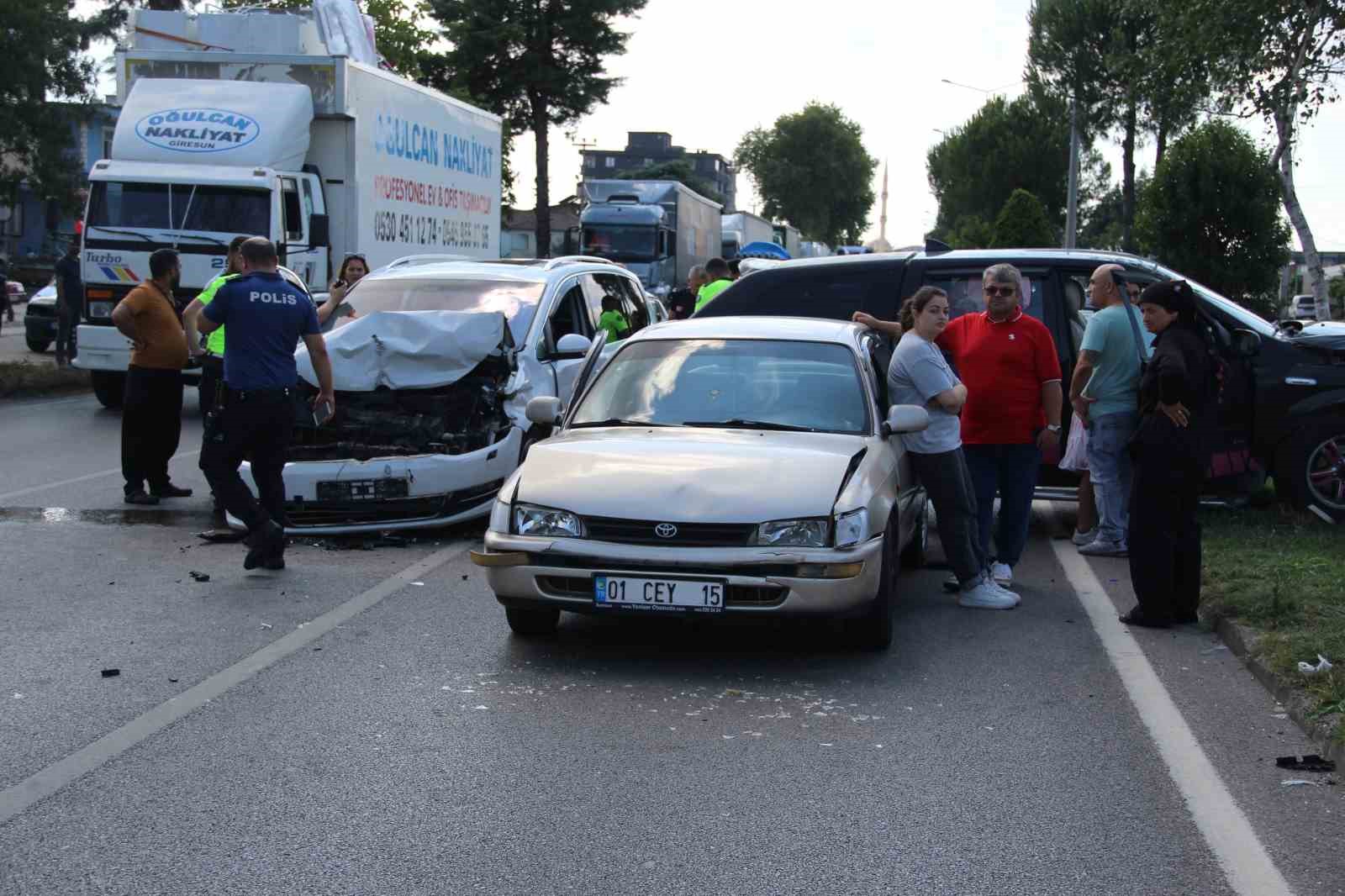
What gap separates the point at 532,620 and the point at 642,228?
103 feet

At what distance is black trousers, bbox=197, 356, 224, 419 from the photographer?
1114 centimetres

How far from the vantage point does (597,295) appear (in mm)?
13562

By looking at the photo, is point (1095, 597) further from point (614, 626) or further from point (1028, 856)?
point (1028, 856)

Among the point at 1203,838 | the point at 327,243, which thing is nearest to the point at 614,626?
the point at 1203,838

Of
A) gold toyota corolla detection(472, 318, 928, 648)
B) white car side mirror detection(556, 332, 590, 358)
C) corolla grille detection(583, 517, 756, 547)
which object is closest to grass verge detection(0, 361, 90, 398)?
white car side mirror detection(556, 332, 590, 358)

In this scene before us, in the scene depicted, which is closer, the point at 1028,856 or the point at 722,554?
the point at 1028,856

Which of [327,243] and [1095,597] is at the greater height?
[327,243]

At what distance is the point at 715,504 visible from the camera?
678 centimetres

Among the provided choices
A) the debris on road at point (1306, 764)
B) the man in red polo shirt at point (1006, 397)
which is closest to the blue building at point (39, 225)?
the man in red polo shirt at point (1006, 397)

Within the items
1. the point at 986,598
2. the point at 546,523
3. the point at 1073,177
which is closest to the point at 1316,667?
the point at 986,598

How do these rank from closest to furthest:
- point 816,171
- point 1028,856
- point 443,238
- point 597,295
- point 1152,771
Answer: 1. point 1028,856
2. point 1152,771
3. point 597,295
4. point 443,238
5. point 816,171

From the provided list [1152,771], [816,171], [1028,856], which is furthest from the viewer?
[816,171]

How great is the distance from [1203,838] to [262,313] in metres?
6.05

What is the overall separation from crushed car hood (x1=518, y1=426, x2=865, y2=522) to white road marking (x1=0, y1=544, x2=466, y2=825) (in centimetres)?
134
